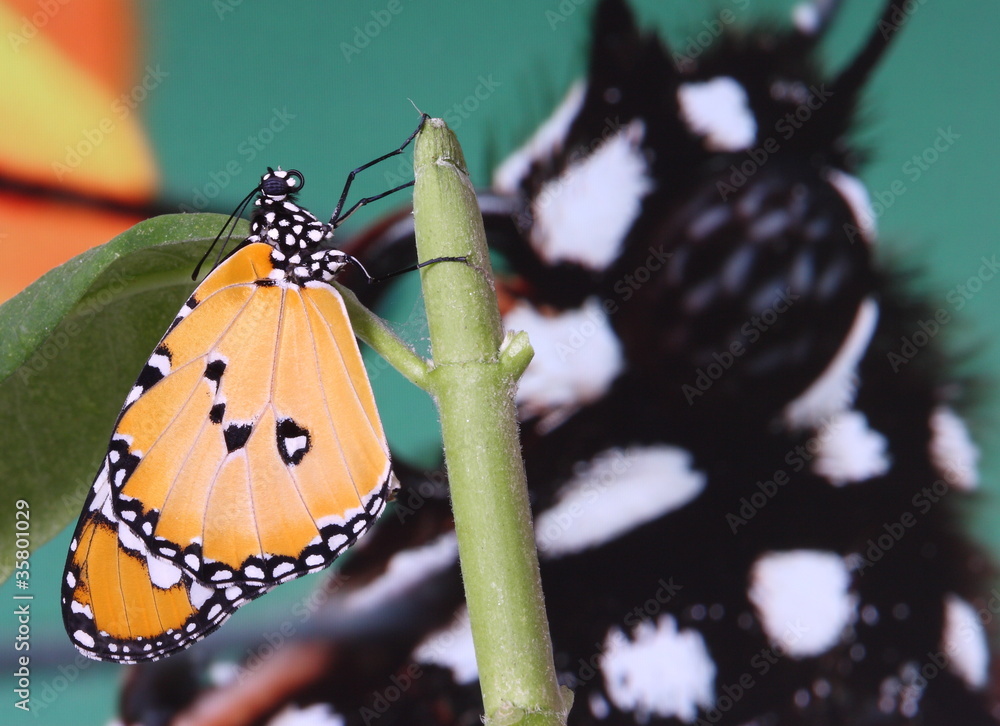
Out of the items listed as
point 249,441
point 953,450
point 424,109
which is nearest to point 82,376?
point 249,441

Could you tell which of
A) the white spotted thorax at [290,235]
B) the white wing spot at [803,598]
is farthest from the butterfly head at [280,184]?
the white wing spot at [803,598]

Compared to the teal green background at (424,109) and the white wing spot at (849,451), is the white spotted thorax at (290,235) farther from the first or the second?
the white wing spot at (849,451)

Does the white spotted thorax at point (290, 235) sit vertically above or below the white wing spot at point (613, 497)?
above

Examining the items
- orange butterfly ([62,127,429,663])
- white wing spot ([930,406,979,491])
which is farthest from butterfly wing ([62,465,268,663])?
white wing spot ([930,406,979,491])

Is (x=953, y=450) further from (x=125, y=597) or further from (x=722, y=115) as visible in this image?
(x=125, y=597)

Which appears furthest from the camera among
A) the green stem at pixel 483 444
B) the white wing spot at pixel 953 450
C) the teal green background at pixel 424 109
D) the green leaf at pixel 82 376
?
the white wing spot at pixel 953 450

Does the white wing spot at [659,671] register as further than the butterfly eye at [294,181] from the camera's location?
Yes

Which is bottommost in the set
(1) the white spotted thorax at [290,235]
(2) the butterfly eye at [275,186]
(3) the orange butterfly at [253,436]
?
(3) the orange butterfly at [253,436]

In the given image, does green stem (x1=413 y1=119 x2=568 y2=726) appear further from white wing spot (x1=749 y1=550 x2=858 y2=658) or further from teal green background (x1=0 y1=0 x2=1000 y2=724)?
white wing spot (x1=749 y1=550 x2=858 y2=658)

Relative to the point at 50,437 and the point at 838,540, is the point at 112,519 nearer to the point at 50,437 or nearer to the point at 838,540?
the point at 50,437
